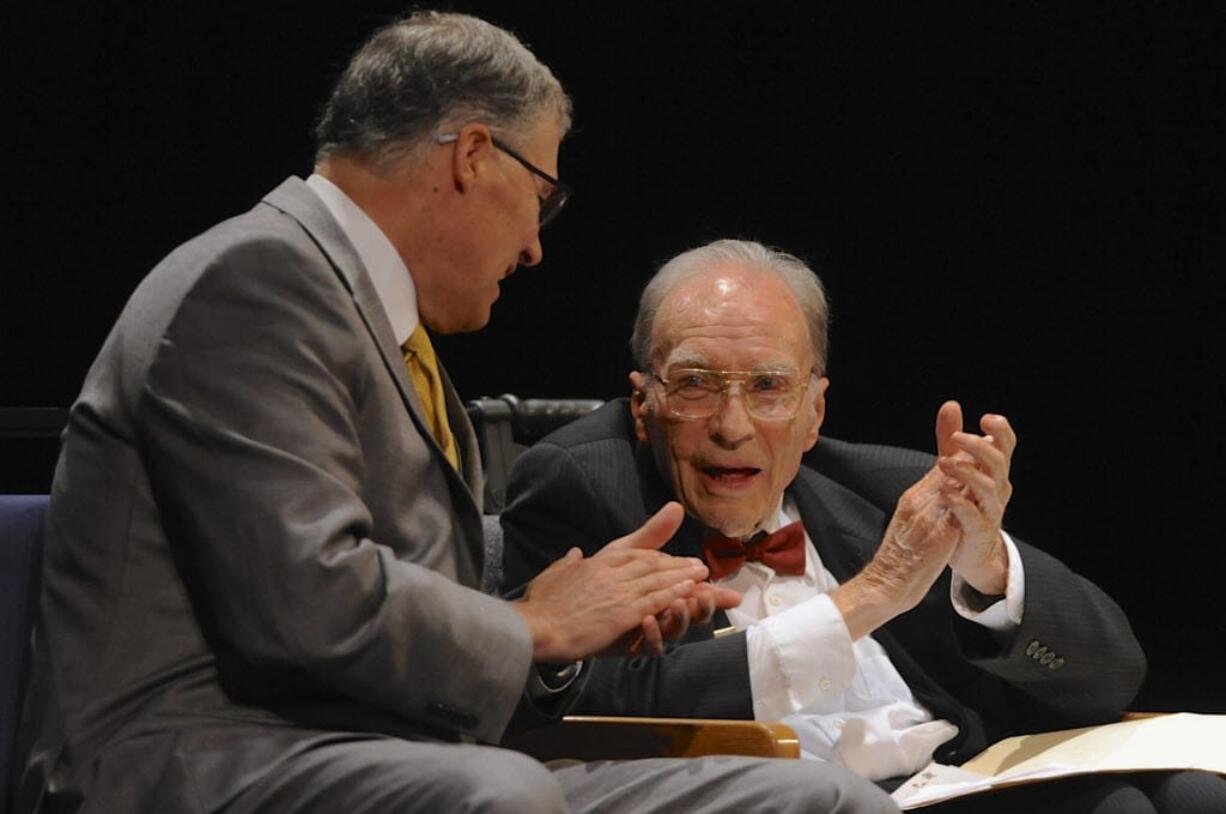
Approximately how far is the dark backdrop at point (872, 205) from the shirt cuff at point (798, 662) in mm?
1963

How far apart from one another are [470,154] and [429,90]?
10 centimetres

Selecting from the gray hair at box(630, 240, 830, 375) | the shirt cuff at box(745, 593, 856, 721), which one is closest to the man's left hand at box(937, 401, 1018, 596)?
the shirt cuff at box(745, 593, 856, 721)

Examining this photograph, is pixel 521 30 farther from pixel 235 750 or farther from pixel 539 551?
pixel 235 750

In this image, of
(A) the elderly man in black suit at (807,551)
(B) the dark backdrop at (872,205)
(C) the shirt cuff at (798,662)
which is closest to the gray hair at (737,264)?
(A) the elderly man in black suit at (807,551)

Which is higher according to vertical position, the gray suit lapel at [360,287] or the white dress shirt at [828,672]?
the gray suit lapel at [360,287]

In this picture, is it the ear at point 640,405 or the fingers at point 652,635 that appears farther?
the ear at point 640,405

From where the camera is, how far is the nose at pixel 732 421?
9.00 feet

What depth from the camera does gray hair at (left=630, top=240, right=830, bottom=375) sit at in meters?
2.92

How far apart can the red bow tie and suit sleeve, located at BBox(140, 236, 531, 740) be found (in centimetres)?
101

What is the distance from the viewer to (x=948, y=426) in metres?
2.61

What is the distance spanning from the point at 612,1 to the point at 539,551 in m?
2.15

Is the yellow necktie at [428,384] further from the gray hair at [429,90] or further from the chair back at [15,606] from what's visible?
the chair back at [15,606]

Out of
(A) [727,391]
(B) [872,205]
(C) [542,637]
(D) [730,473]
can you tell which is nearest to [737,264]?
(A) [727,391]

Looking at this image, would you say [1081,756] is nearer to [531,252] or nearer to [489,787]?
[531,252]
